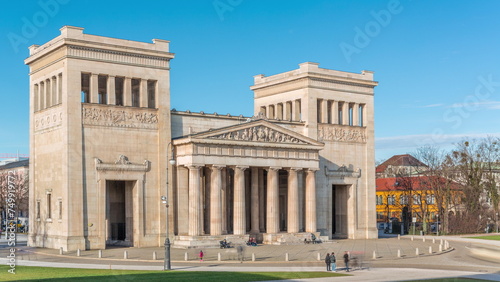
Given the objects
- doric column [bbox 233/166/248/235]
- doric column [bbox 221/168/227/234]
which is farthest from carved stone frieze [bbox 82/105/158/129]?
doric column [bbox 233/166/248/235]

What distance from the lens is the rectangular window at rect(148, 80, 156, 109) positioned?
7543cm

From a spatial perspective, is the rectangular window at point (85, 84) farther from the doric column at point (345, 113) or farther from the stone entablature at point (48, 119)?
the doric column at point (345, 113)

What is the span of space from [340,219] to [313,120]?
14441 mm

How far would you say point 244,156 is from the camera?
7662cm

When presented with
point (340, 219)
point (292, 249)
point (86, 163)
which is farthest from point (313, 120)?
point (86, 163)

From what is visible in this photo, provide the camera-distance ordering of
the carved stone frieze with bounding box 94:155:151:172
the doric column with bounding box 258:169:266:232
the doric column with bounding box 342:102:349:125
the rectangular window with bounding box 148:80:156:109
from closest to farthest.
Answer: the carved stone frieze with bounding box 94:155:151:172 < the rectangular window with bounding box 148:80:156:109 < the doric column with bounding box 258:169:266:232 < the doric column with bounding box 342:102:349:125

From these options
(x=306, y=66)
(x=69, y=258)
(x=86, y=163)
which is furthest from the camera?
(x=306, y=66)

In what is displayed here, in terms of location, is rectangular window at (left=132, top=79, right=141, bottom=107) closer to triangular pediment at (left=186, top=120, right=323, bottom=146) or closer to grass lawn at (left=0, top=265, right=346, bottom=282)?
triangular pediment at (left=186, top=120, right=323, bottom=146)

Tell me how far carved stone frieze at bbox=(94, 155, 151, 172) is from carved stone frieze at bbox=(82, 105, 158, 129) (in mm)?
3811

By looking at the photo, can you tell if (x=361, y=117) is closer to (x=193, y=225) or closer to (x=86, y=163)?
(x=193, y=225)

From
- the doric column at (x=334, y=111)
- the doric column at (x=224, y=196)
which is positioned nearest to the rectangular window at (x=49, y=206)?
the doric column at (x=224, y=196)

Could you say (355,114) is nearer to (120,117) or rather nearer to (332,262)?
(120,117)

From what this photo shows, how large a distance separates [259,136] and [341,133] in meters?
17.4

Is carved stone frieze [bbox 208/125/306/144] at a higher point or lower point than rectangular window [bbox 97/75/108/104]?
lower
